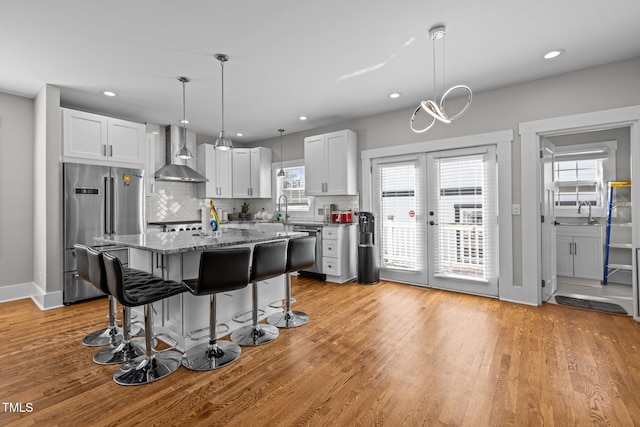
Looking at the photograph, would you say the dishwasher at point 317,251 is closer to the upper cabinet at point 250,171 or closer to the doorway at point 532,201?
the upper cabinet at point 250,171

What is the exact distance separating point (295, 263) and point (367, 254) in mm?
2040

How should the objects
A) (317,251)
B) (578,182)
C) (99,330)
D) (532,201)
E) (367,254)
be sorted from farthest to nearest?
(317,251) < (578,182) < (367,254) < (532,201) < (99,330)

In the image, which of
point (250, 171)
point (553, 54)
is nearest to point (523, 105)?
point (553, 54)

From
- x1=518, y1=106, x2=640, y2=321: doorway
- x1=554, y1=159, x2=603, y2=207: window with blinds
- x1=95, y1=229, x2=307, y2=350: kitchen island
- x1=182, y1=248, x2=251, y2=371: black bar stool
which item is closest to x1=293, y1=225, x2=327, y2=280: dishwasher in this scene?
x1=95, y1=229, x2=307, y2=350: kitchen island

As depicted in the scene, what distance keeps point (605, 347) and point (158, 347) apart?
3.72 m

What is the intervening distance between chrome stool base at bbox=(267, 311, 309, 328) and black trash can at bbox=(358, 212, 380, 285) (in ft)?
5.37

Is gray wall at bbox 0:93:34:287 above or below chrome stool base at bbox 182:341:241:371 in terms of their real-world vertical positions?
above

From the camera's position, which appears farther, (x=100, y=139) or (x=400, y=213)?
(x=400, y=213)

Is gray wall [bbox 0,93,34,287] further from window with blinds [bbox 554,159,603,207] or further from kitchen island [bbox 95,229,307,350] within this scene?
window with blinds [bbox 554,159,603,207]

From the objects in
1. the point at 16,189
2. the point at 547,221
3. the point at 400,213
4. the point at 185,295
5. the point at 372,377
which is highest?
the point at 16,189

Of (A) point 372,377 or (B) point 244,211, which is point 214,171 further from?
(A) point 372,377

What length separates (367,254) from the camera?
480 cm

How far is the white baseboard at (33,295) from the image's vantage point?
12.3 ft

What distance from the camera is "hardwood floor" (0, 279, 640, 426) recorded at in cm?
180
